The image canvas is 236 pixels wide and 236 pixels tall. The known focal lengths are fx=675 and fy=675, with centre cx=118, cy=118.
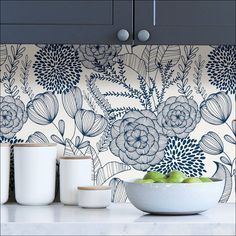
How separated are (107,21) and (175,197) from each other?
639 millimetres

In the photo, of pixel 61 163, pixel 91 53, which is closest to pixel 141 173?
pixel 61 163

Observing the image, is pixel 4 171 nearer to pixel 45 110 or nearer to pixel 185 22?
pixel 45 110

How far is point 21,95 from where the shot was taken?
8.79 ft

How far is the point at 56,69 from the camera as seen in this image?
8.78 feet

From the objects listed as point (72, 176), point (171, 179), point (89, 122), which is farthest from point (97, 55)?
point (171, 179)

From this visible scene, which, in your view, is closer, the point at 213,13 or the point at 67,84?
the point at 213,13

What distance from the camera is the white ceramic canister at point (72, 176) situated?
8.38 feet

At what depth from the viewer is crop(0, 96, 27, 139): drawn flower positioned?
8.77 ft

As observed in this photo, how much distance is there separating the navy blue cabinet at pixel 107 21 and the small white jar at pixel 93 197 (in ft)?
1.79

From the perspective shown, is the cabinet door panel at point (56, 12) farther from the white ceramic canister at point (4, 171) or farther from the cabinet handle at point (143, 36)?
the white ceramic canister at point (4, 171)

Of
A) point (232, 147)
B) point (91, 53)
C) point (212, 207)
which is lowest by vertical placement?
point (212, 207)

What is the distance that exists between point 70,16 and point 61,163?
1.95 feet

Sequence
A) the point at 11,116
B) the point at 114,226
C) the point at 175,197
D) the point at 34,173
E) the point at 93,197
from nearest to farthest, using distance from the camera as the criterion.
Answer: the point at 114,226 → the point at 175,197 → the point at 93,197 → the point at 34,173 → the point at 11,116

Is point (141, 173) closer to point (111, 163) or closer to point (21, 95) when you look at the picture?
point (111, 163)
